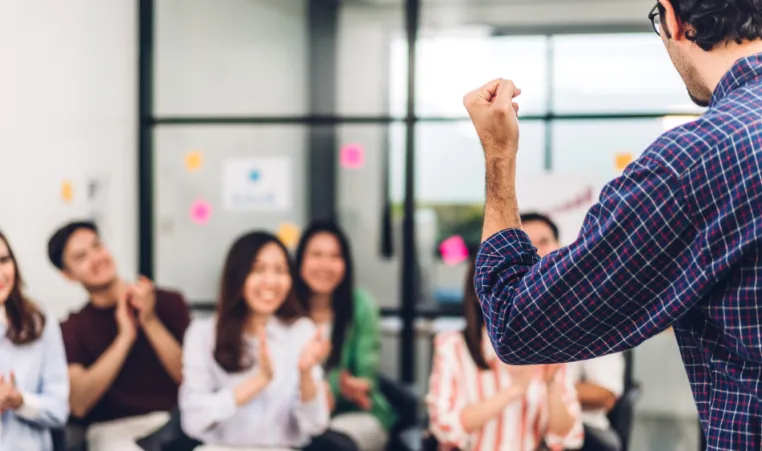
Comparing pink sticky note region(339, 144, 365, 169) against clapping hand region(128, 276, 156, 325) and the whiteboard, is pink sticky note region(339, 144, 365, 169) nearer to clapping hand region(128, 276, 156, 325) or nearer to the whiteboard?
the whiteboard

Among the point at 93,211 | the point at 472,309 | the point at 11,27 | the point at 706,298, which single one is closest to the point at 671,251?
the point at 706,298

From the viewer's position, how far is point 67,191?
2.95 metres

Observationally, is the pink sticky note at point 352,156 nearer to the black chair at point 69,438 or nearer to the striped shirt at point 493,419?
the striped shirt at point 493,419

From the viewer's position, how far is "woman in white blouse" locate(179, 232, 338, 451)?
10.2ft

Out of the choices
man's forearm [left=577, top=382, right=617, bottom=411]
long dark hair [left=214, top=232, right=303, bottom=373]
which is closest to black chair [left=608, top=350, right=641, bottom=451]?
man's forearm [left=577, top=382, right=617, bottom=411]

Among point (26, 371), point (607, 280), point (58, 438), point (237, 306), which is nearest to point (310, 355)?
point (237, 306)

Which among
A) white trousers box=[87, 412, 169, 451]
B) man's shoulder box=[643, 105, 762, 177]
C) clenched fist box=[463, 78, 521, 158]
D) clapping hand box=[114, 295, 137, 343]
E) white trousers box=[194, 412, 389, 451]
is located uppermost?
clenched fist box=[463, 78, 521, 158]

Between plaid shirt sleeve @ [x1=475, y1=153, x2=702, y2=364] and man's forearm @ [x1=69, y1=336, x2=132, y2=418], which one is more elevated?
plaid shirt sleeve @ [x1=475, y1=153, x2=702, y2=364]

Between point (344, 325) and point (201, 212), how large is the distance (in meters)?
0.92

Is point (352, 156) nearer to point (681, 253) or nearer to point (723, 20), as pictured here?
point (723, 20)

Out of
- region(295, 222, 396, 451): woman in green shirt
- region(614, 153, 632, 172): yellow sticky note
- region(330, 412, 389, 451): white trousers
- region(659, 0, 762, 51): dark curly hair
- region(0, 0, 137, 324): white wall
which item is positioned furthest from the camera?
region(614, 153, 632, 172): yellow sticky note

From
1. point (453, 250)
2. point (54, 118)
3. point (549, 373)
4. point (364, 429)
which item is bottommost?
point (364, 429)

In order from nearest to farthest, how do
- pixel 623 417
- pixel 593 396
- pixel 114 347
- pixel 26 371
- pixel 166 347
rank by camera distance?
pixel 26 371 < pixel 114 347 < pixel 166 347 < pixel 593 396 < pixel 623 417

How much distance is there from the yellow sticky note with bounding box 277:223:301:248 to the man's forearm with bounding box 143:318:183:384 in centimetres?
109
